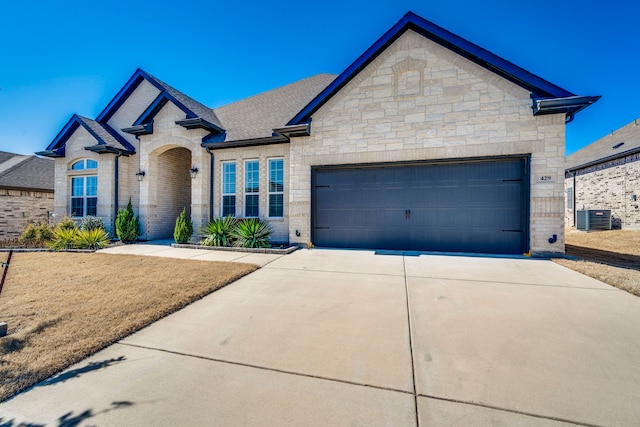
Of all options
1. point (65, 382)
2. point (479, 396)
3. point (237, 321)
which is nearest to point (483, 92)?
point (479, 396)

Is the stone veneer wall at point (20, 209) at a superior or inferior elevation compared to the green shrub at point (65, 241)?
superior

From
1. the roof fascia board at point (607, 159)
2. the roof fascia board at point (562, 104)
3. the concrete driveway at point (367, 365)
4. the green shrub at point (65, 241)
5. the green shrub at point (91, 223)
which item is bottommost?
the concrete driveway at point (367, 365)

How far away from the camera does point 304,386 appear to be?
7.50 ft

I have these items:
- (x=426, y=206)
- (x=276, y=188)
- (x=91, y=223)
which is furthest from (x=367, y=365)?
(x=91, y=223)

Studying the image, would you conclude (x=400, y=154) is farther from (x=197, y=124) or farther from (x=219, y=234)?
(x=197, y=124)

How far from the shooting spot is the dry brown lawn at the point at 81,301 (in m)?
2.66

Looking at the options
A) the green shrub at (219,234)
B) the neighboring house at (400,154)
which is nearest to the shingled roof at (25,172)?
the neighboring house at (400,154)

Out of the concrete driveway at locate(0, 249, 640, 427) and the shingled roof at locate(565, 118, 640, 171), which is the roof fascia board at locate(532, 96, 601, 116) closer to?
the concrete driveway at locate(0, 249, 640, 427)

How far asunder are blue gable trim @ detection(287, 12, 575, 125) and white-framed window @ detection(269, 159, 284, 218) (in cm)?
192

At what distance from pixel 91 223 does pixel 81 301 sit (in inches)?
390

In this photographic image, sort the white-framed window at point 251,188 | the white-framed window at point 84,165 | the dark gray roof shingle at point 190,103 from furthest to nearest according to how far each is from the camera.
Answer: the white-framed window at point 84,165
the dark gray roof shingle at point 190,103
the white-framed window at point 251,188

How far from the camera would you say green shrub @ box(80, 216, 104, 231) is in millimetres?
11484

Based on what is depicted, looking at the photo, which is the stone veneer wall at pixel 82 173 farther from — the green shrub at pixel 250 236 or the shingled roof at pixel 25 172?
the green shrub at pixel 250 236

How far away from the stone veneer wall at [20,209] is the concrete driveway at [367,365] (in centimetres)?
1652
